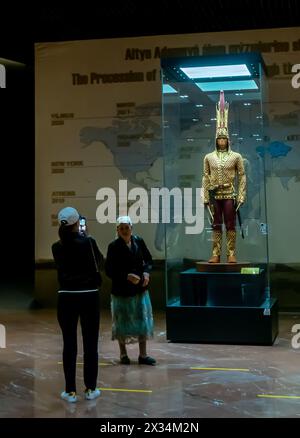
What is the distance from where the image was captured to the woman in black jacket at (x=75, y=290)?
3.80m

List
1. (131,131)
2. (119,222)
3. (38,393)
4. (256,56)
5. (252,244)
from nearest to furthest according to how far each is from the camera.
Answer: (38,393), (119,222), (256,56), (252,244), (131,131)

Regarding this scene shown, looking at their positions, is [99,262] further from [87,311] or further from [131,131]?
[131,131]

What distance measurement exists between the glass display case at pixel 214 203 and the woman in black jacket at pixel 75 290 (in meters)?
2.21

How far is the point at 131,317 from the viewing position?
4.91 meters

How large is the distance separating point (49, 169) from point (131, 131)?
1.32 metres

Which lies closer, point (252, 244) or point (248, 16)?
point (252, 244)

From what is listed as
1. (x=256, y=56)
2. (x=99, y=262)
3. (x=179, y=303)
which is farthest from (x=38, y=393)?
(x=256, y=56)

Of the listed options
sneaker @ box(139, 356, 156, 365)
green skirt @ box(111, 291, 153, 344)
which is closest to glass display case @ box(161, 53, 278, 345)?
sneaker @ box(139, 356, 156, 365)

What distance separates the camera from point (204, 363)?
16.6 feet

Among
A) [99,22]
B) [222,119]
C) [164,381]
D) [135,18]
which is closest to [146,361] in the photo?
[164,381]

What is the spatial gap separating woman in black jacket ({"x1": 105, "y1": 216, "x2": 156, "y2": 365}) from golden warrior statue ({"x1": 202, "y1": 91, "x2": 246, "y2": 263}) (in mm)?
1503

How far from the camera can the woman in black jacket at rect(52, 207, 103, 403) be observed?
3.80 meters

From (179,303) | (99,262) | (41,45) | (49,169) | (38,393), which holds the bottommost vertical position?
(38,393)

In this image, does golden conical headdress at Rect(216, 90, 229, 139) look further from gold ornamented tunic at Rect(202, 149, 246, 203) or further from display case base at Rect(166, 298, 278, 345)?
display case base at Rect(166, 298, 278, 345)
